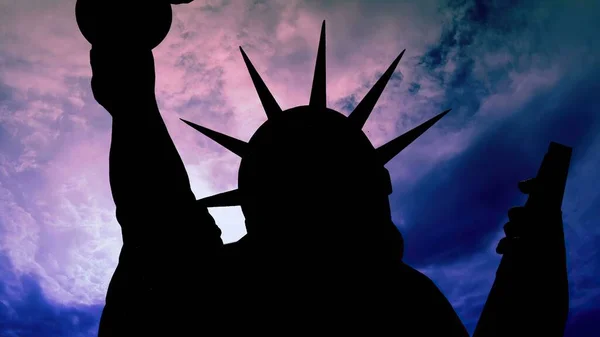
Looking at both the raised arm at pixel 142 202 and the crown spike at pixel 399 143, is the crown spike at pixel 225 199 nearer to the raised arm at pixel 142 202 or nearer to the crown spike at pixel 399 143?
the raised arm at pixel 142 202

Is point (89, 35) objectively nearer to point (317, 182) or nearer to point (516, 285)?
point (317, 182)

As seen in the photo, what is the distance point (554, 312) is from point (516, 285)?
58 centimetres

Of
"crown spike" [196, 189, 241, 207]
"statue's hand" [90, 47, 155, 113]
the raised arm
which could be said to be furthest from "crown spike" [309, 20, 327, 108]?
"statue's hand" [90, 47, 155, 113]

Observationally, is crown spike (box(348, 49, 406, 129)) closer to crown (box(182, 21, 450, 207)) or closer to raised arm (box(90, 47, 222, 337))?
crown (box(182, 21, 450, 207))

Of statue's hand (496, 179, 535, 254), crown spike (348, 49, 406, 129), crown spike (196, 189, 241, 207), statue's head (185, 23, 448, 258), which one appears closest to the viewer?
statue's hand (496, 179, 535, 254)

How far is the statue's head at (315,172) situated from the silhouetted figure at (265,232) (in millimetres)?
18

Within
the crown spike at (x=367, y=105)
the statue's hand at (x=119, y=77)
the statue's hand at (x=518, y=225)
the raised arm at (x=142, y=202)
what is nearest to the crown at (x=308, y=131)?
the crown spike at (x=367, y=105)

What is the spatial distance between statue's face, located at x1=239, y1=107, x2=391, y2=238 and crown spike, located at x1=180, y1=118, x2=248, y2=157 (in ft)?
1.18

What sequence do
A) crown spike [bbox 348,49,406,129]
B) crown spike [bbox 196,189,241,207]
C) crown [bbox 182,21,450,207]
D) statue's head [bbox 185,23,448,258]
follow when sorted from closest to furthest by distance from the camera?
1. statue's head [bbox 185,23,448,258]
2. crown [bbox 182,21,450,207]
3. crown spike [bbox 196,189,241,207]
4. crown spike [bbox 348,49,406,129]

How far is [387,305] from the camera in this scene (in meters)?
4.14

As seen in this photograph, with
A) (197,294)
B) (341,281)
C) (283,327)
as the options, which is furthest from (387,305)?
(197,294)

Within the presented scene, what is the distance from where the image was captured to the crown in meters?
5.37

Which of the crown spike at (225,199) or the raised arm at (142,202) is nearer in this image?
the raised arm at (142,202)

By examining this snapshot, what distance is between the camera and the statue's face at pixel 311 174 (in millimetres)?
4867
